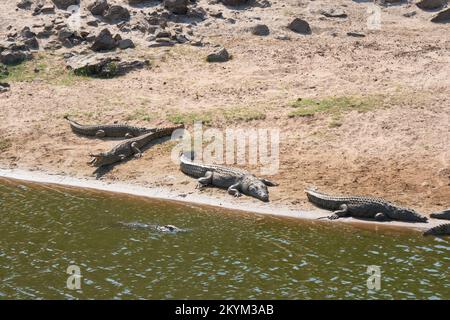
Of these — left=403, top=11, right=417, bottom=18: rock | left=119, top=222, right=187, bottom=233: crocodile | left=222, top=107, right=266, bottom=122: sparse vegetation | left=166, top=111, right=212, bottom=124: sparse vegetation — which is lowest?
left=119, top=222, right=187, bottom=233: crocodile

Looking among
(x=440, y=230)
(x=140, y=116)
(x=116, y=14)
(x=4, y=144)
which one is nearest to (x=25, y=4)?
(x=116, y=14)

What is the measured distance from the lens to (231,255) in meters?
14.4

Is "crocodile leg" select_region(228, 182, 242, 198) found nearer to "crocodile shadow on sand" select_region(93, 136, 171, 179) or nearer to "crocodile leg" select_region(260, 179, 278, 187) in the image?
"crocodile leg" select_region(260, 179, 278, 187)

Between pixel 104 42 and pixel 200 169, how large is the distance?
880 cm

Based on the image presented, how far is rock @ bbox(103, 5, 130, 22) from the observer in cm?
Answer: 2836

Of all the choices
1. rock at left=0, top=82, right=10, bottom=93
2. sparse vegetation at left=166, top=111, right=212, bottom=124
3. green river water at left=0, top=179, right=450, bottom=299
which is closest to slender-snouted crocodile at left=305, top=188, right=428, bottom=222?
green river water at left=0, top=179, right=450, bottom=299

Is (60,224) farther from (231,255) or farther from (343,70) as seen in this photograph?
(343,70)

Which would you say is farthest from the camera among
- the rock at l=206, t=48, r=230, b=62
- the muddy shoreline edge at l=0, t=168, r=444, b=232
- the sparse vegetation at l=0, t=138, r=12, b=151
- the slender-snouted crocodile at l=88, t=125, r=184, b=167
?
the rock at l=206, t=48, r=230, b=62

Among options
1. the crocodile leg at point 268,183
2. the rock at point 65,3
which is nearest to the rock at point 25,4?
the rock at point 65,3

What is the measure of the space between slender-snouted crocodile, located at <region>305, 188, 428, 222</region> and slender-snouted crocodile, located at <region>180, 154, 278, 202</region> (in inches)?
62.8

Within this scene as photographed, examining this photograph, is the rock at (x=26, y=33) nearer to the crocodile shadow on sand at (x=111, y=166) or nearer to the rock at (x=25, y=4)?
the rock at (x=25, y=4)

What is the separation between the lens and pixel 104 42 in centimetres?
2634
